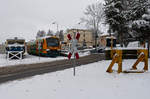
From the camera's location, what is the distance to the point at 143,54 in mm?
9516

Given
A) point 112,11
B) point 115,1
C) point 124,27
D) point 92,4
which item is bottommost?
point 124,27

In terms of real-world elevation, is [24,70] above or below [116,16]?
below

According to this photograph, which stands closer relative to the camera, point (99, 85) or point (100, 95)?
point (100, 95)

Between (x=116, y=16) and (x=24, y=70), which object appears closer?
(x=24, y=70)

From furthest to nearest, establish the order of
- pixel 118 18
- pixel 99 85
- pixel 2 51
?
1. pixel 2 51
2. pixel 118 18
3. pixel 99 85

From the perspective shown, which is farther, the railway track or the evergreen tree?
the evergreen tree

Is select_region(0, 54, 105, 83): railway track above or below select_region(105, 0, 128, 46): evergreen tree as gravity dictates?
below

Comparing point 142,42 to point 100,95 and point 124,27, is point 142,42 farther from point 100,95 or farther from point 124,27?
point 100,95

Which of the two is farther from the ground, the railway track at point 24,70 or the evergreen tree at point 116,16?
the evergreen tree at point 116,16

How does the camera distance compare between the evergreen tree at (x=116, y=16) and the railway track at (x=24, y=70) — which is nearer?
the railway track at (x=24, y=70)

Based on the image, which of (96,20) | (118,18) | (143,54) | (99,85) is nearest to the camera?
(99,85)

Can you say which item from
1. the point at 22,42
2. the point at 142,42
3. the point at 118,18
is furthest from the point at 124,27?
the point at 22,42

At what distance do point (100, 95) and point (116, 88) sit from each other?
43.3 inches

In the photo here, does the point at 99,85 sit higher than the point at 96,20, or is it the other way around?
the point at 96,20
